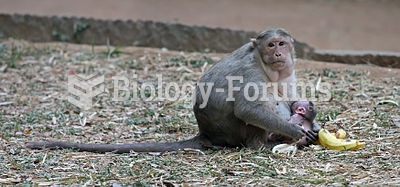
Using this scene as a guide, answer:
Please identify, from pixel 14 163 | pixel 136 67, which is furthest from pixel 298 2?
pixel 14 163

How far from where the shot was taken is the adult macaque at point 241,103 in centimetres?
675

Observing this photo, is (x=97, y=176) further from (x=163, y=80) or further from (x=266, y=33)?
(x=163, y=80)

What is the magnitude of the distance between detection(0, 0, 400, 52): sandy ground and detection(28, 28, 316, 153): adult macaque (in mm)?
5772

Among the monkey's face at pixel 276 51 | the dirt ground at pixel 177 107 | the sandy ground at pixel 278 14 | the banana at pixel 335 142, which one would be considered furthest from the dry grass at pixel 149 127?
the sandy ground at pixel 278 14

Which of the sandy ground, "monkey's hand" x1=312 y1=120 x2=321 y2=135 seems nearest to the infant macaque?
"monkey's hand" x1=312 y1=120 x2=321 y2=135

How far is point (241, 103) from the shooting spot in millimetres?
6746

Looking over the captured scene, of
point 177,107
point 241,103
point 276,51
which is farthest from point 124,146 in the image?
point 177,107

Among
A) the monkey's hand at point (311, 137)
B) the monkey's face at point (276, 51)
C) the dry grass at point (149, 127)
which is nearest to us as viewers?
the dry grass at point (149, 127)

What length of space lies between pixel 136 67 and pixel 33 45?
207 centimetres

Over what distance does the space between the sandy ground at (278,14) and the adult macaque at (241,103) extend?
5.77 meters

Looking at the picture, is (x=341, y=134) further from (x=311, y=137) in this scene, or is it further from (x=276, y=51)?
(x=276, y=51)

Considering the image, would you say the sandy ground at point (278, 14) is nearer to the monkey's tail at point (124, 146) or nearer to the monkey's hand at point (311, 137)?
the monkey's hand at point (311, 137)

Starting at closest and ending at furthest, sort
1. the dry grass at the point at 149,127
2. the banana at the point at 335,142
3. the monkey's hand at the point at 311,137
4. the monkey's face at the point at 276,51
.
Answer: the dry grass at the point at 149,127
the banana at the point at 335,142
the monkey's hand at the point at 311,137
the monkey's face at the point at 276,51

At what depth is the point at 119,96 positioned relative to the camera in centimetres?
921
